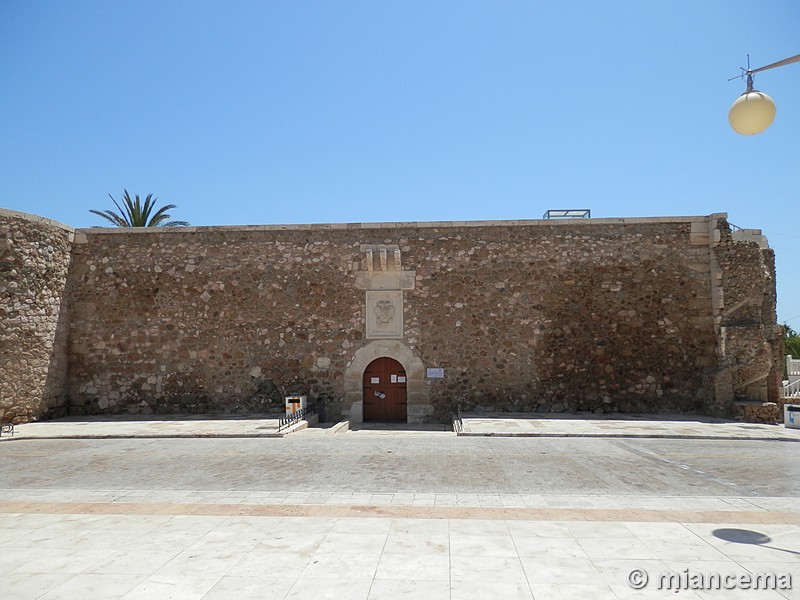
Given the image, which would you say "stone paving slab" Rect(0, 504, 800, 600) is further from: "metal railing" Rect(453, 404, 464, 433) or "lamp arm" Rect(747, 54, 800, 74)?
"metal railing" Rect(453, 404, 464, 433)

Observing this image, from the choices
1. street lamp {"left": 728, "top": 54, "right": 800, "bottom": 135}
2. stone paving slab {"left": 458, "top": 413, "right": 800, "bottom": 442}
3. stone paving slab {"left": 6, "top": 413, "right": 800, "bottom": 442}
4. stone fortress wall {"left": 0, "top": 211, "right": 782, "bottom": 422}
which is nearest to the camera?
street lamp {"left": 728, "top": 54, "right": 800, "bottom": 135}

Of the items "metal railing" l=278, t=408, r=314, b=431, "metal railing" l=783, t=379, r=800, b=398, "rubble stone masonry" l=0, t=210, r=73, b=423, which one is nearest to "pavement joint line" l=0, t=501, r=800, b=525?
"metal railing" l=278, t=408, r=314, b=431

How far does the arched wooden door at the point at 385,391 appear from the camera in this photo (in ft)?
46.7

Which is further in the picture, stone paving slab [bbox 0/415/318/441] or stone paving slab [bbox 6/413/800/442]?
stone paving slab [bbox 0/415/318/441]

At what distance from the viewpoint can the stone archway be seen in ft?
46.1

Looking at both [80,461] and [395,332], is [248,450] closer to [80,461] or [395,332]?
[80,461]

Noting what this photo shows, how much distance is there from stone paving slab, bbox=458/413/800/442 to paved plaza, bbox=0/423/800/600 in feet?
4.99

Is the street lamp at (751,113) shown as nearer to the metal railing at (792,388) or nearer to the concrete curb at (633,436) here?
the concrete curb at (633,436)

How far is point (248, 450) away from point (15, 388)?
6.87 meters

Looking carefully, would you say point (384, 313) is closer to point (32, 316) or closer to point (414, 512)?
point (32, 316)

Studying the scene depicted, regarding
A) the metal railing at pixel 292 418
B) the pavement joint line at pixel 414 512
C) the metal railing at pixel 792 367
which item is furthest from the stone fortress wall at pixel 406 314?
the pavement joint line at pixel 414 512

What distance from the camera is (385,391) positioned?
1427 cm

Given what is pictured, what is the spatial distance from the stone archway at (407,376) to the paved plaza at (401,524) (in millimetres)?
4795

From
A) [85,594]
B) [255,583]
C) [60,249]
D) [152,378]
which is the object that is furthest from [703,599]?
[60,249]
